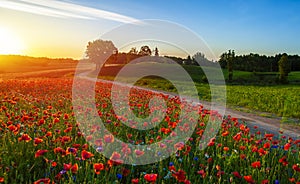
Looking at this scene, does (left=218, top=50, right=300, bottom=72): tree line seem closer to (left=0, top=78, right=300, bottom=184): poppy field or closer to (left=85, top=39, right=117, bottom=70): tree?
(left=85, top=39, right=117, bottom=70): tree

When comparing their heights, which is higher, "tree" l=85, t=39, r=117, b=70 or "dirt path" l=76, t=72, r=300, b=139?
"tree" l=85, t=39, r=117, b=70

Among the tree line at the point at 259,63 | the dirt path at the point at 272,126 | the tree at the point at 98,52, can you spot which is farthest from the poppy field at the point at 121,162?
the tree line at the point at 259,63

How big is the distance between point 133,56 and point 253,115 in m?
44.1

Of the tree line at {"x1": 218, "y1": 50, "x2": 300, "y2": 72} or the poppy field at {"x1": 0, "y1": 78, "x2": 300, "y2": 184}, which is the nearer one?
the poppy field at {"x1": 0, "y1": 78, "x2": 300, "y2": 184}

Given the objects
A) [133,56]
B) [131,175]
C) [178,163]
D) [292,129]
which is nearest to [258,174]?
[178,163]

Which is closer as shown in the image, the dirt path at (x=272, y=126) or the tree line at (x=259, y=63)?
the dirt path at (x=272, y=126)

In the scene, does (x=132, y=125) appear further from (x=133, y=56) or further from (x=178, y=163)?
(x=133, y=56)

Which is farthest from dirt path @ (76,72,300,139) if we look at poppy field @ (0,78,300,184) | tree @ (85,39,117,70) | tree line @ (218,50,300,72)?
tree line @ (218,50,300,72)

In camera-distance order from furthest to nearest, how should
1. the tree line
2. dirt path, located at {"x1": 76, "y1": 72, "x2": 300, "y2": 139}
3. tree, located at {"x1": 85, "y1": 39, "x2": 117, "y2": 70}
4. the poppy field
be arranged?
the tree line < tree, located at {"x1": 85, "y1": 39, "x2": 117, "y2": 70} < dirt path, located at {"x1": 76, "y1": 72, "x2": 300, "y2": 139} < the poppy field

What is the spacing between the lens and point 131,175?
140 inches

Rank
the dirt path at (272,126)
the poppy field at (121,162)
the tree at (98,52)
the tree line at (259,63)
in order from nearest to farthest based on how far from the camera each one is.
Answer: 1. the poppy field at (121,162)
2. the dirt path at (272,126)
3. the tree at (98,52)
4. the tree line at (259,63)

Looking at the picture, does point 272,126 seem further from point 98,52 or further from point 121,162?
point 98,52

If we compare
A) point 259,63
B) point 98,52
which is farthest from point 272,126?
point 259,63

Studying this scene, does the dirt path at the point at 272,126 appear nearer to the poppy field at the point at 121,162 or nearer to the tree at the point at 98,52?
the poppy field at the point at 121,162
